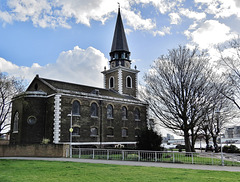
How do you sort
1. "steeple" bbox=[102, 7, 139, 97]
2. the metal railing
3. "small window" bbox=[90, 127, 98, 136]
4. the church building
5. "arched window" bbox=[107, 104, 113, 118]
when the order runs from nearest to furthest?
the metal railing < the church building < "small window" bbox=[90, 127, 98, 136] < "arched window" bbox=[107, 104, 113, 118] < "steeple" bbox=[102, 7, 139, 97]

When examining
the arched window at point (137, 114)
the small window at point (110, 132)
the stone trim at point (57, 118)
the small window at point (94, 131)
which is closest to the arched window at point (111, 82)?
the arched window at point (137, 114)

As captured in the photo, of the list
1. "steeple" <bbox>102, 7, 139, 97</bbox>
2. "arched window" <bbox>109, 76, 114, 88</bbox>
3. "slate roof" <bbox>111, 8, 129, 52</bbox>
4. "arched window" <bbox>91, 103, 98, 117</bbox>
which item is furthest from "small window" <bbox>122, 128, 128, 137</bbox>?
"slate roof" <bbox>111, 8, 129, 52</bbox>

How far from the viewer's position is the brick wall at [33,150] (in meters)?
25.3

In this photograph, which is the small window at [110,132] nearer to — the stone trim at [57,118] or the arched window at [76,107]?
the arched window at [76,107]

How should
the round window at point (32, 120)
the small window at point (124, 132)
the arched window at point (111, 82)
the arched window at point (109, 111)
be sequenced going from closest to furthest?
the round window at point (32, 120), the arched window at point (109, 111), the small window at point (124, 132), the arched window at point (111, 82)

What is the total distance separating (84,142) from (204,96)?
17.3 metres

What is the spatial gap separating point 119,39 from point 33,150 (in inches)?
1187

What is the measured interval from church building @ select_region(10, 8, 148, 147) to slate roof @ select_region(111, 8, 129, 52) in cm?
983

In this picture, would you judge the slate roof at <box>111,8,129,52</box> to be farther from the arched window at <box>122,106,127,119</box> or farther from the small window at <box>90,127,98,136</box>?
the small window at <box>90,127,98,136</box>

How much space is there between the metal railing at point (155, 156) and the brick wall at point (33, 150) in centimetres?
96

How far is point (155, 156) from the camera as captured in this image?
786 inches

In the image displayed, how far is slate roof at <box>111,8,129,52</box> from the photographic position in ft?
161

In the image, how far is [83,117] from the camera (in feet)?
117

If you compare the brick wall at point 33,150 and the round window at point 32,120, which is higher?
the round window at point 32,120
